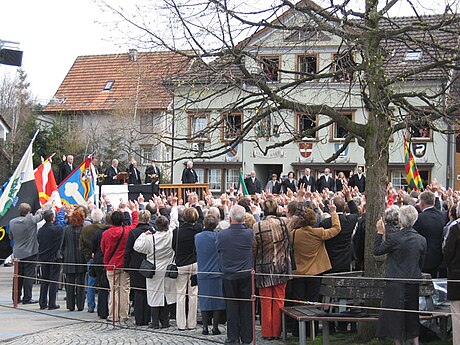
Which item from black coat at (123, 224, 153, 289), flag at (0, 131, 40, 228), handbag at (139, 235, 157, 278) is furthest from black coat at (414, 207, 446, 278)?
flag at (0, 131, 40, 228)

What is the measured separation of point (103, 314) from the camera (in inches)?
572

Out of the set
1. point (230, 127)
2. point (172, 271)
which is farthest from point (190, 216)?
point (230, 127)

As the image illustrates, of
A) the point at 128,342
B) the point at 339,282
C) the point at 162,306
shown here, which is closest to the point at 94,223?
the point at 162,306

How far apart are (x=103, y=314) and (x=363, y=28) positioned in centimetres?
722

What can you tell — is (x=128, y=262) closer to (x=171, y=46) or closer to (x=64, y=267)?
(x=64, y=267)

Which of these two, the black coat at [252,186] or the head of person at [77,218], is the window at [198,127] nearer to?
the head of person at [77,218]

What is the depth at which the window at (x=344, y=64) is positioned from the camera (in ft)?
37.3

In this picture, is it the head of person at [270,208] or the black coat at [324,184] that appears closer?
the head of person at [270,208]

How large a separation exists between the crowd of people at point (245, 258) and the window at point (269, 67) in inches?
76.0

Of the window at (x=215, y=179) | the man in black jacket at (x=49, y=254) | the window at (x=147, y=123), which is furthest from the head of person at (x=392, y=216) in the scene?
the window at (x=215, y=179)

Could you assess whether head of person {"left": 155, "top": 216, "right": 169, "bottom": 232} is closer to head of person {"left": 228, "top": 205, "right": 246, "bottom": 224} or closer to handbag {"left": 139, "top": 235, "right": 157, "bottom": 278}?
handbag {"left": 139, "top": 235, "right": 157, "bottom": 278}

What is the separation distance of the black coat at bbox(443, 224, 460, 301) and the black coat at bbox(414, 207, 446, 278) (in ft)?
6.48

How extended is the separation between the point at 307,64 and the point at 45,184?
32.1ft

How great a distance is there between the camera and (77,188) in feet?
69.7
